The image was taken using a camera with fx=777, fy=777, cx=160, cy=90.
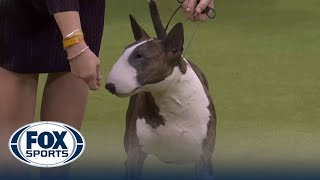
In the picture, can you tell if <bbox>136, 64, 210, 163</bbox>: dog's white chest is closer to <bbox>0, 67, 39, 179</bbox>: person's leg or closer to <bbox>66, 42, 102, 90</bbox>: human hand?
<bbox>0, 67, 39, 179</bbox>: person's leg

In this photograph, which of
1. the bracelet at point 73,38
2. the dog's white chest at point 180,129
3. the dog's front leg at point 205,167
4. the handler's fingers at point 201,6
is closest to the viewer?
the bracelet at point 73,38

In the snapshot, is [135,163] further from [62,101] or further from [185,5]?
[185,5]

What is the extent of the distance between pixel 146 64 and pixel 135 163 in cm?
58

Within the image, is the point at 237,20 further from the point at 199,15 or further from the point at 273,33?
the point at 199,15

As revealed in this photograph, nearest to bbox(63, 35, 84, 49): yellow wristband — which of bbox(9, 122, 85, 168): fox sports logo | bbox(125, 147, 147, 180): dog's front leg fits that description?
bbox(9, 122, 85, 168): fox sports logo

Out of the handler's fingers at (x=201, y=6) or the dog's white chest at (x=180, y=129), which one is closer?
the handler's fingers at (x=201, y=6)

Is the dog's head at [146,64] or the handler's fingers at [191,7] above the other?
the handler's fingers at [191,7]

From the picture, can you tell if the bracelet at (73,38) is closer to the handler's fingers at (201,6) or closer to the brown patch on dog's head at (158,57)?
the brown patch on dog's head at (158,57)

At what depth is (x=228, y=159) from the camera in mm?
4016

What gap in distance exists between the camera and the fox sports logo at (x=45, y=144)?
9.21 feet

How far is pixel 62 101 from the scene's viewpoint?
2977 millimetres

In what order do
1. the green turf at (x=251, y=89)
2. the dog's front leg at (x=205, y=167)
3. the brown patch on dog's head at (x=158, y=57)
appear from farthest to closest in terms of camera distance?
the green turf at (x=251, y=89) < the dog's front leg at (x=205, y=167) < the brown patch on dog's head at (x=158, y=57)

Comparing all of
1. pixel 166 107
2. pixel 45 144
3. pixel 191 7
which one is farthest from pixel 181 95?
pixel 45 144

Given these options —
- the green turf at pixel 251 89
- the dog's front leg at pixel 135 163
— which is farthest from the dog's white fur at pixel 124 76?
the green turf at pixel 251 89
